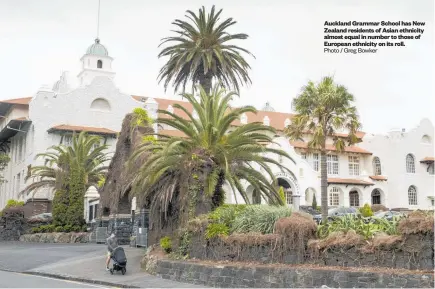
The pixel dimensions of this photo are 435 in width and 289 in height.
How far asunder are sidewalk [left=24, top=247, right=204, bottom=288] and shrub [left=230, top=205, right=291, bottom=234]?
235cm

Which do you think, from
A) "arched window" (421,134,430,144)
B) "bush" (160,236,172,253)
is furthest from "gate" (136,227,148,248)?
"arched window" (421,134,430,144)

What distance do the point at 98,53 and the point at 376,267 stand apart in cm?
7174

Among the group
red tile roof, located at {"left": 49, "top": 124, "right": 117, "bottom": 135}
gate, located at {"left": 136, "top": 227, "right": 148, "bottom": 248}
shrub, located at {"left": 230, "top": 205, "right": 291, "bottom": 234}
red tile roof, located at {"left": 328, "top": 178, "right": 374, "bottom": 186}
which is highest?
red tile roof, located at {"left": 49, "top": 124, "right": 117, "bottom": 135}

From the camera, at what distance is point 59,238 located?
37.5 metres

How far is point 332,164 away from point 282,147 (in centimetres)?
1130

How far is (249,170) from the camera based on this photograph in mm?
20422

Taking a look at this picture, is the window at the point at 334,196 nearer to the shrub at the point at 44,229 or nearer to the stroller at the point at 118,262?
the shrub at the point at 44,229

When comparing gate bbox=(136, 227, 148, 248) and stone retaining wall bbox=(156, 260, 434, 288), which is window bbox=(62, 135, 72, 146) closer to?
gate bbox=(136, 227, 148, 248)

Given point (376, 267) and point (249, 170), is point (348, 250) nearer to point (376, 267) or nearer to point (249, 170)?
point (376, 267)

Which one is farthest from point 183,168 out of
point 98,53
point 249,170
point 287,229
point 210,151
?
point 98,53

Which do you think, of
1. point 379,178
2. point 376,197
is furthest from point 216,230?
point 376,197

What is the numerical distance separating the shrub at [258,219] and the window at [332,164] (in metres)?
43.5

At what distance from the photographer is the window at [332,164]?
59584mm

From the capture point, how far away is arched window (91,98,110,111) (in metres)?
53.5
